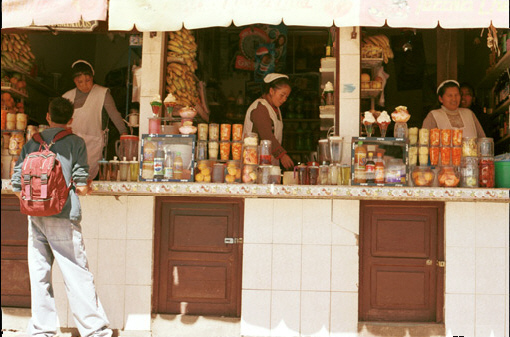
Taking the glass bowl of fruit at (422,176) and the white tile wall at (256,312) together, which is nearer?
the glass bowl of fruit at (422,176)

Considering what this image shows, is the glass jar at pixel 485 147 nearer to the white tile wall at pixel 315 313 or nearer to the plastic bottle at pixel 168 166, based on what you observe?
the white tile wall at pixel 315 313

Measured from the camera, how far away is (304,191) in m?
4.73

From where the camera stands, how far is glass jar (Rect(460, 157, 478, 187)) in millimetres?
4801

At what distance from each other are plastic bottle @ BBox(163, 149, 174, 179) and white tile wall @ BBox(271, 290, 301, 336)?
59.1 inches

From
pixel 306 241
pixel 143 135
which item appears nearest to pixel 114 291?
pixel 143 135

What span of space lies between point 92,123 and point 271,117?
193 centimetres

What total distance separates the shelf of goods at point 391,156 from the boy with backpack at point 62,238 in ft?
7.76

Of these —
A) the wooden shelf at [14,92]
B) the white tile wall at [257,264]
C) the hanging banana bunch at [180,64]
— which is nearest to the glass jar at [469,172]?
the white tile wall at [257,264]

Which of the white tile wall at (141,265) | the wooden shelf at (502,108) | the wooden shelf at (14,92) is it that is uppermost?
the wooden shelf at (502,108)

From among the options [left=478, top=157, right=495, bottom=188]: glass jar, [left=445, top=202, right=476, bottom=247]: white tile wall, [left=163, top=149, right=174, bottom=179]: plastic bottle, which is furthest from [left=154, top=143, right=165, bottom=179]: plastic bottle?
[left=478, top=157, right=495, bottom=188]: glass jar

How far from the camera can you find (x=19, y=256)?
5238mm

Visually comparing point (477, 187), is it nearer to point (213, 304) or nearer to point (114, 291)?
point (213, 304)

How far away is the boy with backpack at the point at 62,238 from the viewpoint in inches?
167

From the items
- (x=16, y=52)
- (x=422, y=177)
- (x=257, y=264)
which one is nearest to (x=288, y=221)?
(x=257, y=264)
